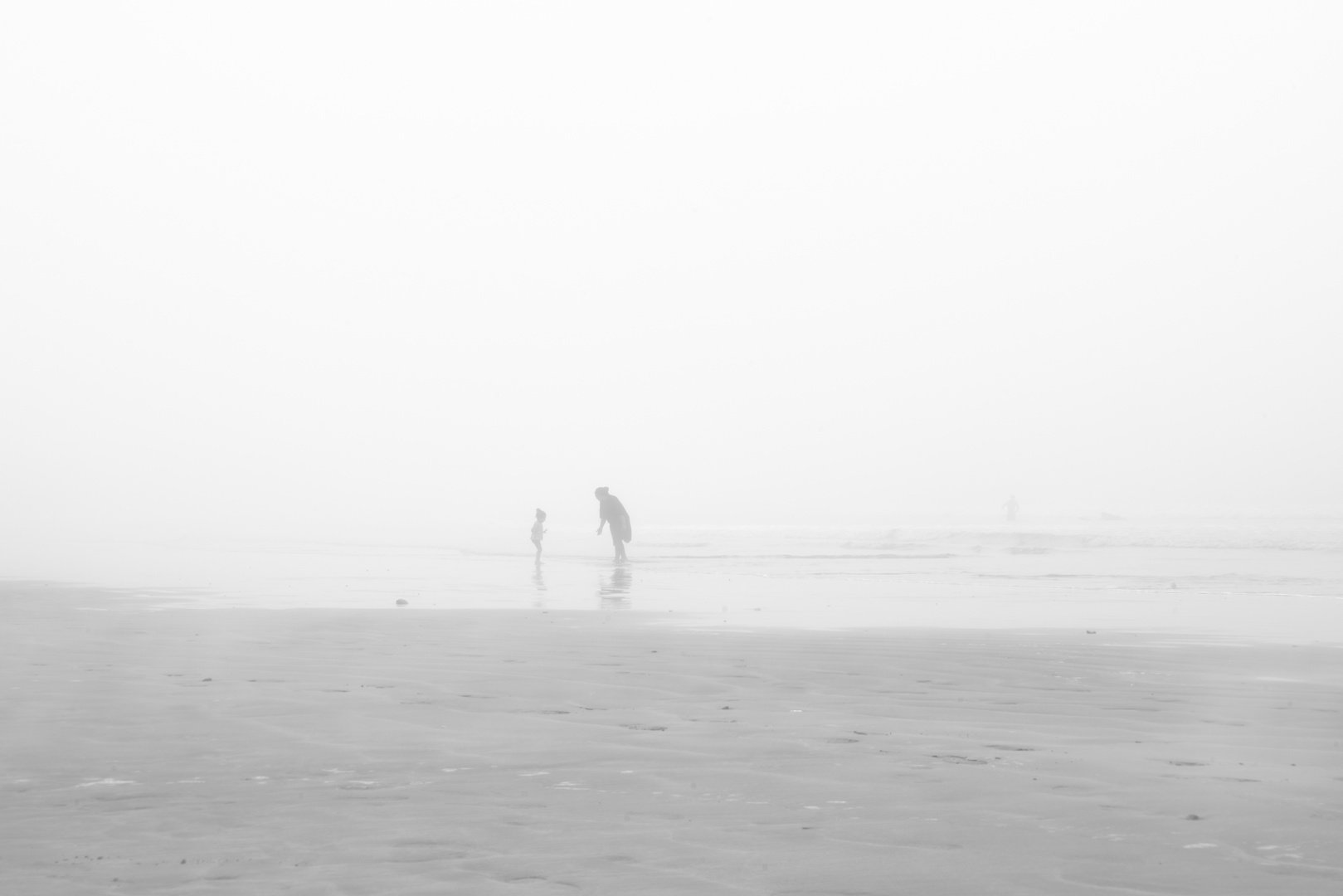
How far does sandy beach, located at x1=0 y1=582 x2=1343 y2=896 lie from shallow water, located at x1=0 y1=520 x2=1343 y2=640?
4.28m

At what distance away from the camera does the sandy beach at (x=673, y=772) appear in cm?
374

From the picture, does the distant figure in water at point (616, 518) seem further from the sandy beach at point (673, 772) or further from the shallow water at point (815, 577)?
the sandy beach at point (673, 772)

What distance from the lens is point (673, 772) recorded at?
515 centimetres

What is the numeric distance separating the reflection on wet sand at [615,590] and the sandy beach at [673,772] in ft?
18.8

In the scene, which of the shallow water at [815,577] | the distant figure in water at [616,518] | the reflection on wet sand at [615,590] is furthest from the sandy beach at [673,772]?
the distant figure in water at [616,518]

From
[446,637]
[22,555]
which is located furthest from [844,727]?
[22,555]

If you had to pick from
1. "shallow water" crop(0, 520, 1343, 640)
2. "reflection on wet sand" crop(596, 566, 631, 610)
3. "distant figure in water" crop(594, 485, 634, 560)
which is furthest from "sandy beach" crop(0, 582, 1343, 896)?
"distant figure in water" crop(594, 485, 634, 560)

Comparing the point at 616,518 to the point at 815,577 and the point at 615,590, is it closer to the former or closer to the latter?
the point at 815,577

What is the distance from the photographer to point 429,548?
1484 inches

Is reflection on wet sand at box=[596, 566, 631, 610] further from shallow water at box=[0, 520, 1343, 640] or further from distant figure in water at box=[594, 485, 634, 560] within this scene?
distant figure in water at box=[594, 485, 634, 560]

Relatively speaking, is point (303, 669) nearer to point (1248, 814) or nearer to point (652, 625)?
point (652, 625)

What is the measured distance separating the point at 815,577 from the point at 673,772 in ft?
55.4

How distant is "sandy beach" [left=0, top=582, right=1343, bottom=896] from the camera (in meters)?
3.74

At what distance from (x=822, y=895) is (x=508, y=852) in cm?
101
